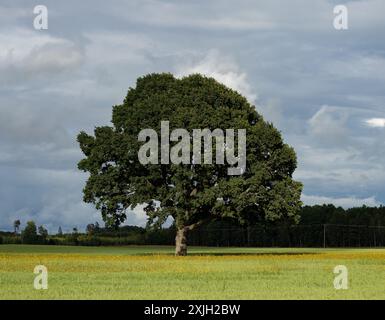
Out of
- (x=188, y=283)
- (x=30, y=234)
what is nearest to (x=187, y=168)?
(x=188, y=283)

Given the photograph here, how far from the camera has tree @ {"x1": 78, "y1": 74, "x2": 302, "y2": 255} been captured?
6438 cm

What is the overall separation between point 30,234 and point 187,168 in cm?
6425

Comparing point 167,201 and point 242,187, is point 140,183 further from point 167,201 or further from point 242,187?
point 242,187

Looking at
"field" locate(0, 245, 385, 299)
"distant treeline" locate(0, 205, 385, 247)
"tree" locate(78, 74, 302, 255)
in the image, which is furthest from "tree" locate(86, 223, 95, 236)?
"field" locate(0, 245, 385, 299)

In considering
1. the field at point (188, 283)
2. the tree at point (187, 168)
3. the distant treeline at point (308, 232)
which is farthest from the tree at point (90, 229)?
the field at point (188, 283)

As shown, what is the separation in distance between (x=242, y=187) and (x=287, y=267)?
17.5 metres

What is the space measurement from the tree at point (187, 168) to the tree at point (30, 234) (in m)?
55.1

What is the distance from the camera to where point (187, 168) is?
63719 millimetres

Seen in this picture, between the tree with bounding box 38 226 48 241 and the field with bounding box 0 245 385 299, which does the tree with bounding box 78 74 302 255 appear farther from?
the tree with bounding box 38 226 48 241

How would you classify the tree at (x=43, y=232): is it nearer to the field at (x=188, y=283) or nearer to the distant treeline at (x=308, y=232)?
the distant treeline at (x=308, y=232)

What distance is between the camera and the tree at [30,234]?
120562mm

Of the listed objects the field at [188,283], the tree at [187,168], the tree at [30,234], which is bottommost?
the field at [188,283]
